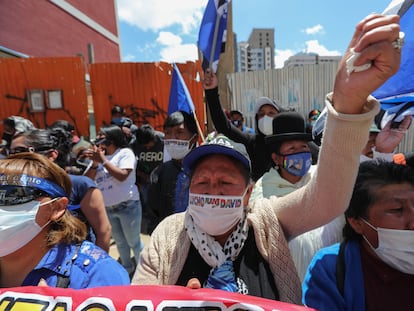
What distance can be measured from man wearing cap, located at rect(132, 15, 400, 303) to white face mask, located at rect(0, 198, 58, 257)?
491 mm

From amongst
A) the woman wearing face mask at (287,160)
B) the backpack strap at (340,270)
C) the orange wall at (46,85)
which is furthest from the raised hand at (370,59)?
the orange wall at (46,85)

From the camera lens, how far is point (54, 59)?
22.1 feet

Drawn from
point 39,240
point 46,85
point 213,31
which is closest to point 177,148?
point 213,31

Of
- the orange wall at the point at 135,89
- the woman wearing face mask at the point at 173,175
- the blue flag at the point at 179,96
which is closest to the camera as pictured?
the woman wearing face mask at the point at 173,175

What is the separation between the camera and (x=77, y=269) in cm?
113

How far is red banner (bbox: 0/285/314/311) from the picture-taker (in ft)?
2.75

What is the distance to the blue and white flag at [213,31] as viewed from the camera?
8.29 ft

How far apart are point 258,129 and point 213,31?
100 centimetres

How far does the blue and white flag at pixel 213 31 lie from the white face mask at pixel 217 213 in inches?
66.6

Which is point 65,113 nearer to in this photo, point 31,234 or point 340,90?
point 31,234

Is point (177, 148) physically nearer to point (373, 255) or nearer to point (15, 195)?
point (15, 195)

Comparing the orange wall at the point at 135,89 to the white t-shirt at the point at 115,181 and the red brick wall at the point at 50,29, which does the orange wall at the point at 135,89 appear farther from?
the red brick wall at the point at 50,29

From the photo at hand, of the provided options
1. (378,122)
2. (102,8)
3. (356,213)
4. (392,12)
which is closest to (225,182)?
(356,213)

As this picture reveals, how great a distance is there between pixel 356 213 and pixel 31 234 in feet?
4.51
